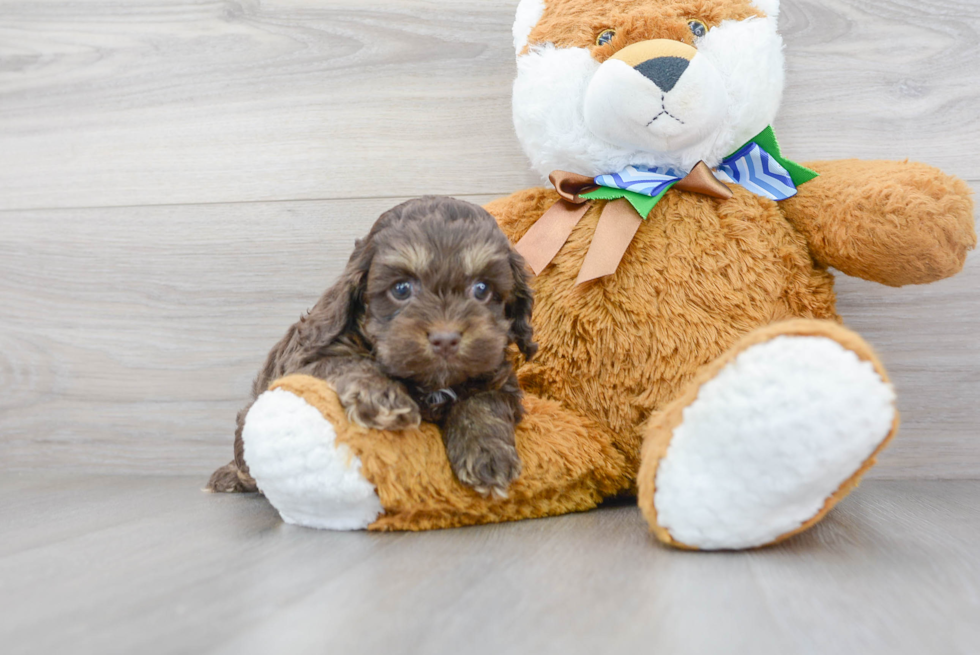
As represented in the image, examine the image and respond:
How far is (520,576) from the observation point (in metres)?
0.86

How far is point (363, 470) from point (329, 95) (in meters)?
1.06

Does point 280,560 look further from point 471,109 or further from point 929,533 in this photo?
point 471,109

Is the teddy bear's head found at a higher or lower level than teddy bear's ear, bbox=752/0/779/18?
lower

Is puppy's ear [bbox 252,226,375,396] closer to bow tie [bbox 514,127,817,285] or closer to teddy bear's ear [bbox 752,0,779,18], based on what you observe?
bow tie [bbox 514,127,817,285]

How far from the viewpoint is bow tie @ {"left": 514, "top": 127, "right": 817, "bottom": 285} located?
4.22ft

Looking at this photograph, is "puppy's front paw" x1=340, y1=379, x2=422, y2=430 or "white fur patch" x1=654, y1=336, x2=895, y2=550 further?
"puppy's front paw" x1=340, y1=379, x2=422, y2=430

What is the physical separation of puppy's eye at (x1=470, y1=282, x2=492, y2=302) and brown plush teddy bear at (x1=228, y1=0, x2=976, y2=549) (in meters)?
0.20

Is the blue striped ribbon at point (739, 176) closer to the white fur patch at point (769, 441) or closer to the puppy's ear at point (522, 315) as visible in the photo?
the puppy's ear at point (522, 315)

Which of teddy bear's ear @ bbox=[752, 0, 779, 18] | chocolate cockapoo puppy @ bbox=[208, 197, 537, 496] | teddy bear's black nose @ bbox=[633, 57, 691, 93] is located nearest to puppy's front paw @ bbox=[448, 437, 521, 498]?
chocolate cockapoo puppy @ bbox=[208, 197, 537, 496]

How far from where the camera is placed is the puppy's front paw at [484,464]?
1.06 metres

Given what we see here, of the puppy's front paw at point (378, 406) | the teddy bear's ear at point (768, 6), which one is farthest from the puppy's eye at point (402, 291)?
the teddy bear's ear at point (768, 6)

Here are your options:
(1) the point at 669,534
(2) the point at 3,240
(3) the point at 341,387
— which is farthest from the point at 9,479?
(1) the point at 669,534

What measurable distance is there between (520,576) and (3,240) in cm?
169

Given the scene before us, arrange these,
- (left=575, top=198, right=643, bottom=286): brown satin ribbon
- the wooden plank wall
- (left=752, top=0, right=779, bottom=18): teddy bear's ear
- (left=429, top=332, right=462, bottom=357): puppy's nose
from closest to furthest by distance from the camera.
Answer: (left=429, top=332, right=462, bottom=357): puppy's nose, (left=575, top=198, right=643, bottom=286): brown satin ribbon, (left=752, top=0, right=779, bottom=18): teddy bear's ear, the wooden plank wall
